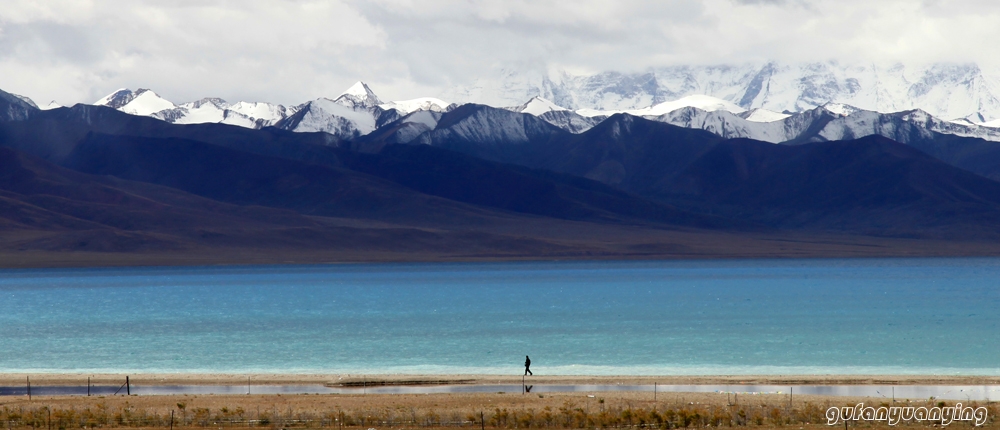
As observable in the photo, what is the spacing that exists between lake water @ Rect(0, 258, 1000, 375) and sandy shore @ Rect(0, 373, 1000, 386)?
2.89 m

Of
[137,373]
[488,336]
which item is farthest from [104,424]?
[488,336]

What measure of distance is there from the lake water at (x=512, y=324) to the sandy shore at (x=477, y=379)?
2.89 metres

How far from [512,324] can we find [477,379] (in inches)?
1028

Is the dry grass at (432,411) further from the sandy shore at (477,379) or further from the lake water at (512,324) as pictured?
the lake water at (512,324)

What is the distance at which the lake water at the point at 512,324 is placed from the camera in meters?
48.3

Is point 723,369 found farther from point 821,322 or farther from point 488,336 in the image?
point 821,322

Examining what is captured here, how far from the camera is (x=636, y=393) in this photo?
36188mm

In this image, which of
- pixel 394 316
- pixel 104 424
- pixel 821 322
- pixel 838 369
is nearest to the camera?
pixel 104 424

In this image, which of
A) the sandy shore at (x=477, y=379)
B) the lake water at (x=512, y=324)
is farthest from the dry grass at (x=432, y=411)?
the lake water at (x=512, y=324)

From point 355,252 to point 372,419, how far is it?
152m

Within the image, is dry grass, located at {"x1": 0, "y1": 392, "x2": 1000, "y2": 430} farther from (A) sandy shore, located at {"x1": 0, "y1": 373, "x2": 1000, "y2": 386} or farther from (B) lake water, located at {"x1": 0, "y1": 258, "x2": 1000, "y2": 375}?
(B) lake water, located at {"x1": 0, "y1": 258, "x2": 1000, "y2": 375}

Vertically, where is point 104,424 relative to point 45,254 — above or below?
below

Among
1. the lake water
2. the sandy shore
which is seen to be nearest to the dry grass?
the sandy shore

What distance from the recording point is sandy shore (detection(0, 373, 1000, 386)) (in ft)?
129
